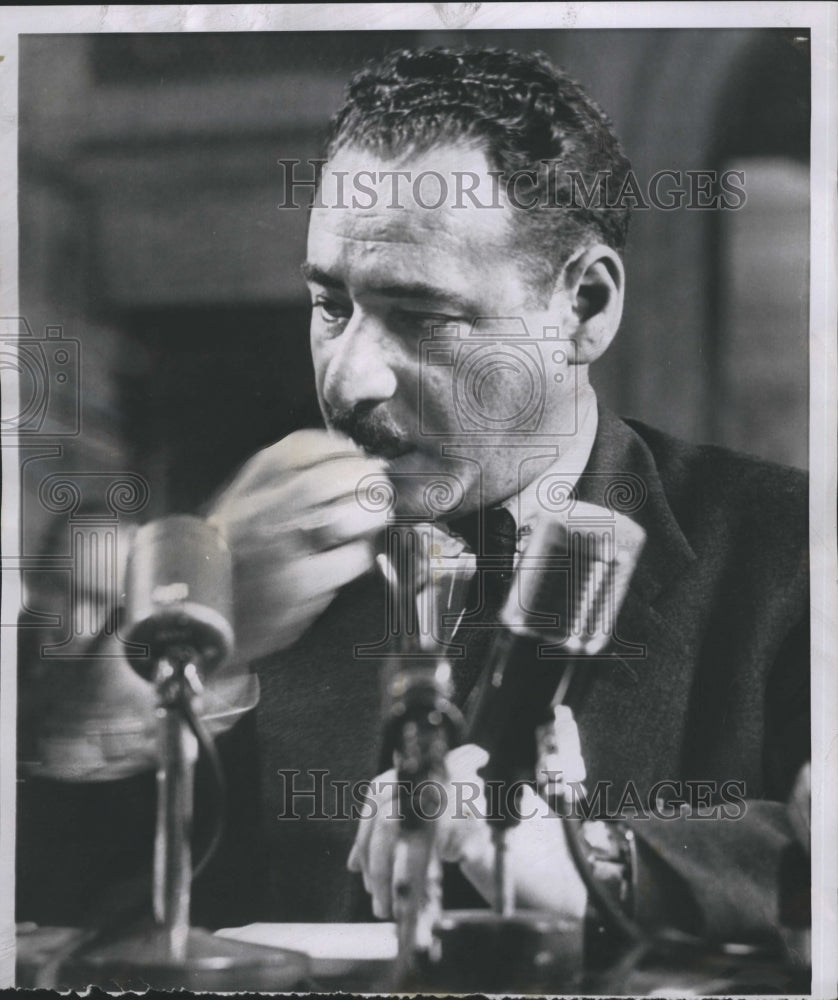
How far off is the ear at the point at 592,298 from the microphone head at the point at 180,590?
3.20ft

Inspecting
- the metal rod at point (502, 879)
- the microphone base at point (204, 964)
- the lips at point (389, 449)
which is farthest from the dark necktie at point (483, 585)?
the microphone base at point (204, 964)

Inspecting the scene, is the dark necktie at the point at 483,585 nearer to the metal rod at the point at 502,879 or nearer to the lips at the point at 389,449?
the lips at the point at 389,449

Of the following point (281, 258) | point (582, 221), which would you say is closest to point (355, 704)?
point (281, 258)

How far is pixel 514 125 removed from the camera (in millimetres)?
2146

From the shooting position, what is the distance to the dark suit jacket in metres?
2.15

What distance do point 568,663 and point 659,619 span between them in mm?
239

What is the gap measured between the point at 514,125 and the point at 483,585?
1.08 metres

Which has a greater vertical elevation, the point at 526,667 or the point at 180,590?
the point at 180,590

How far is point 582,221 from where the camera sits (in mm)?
2156

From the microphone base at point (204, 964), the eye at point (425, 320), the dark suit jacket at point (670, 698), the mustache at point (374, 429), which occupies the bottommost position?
the microphone base at point (204, 964)

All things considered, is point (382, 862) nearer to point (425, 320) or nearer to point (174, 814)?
point (174, 814)

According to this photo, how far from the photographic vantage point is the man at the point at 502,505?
2143mm

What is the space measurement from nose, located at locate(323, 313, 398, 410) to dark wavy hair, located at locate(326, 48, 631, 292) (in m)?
0.39

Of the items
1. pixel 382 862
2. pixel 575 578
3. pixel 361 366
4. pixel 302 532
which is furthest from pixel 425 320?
pixel 382 862
